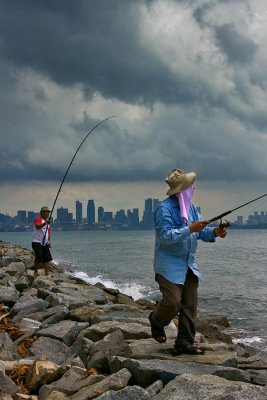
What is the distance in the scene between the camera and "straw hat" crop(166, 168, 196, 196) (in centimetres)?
547

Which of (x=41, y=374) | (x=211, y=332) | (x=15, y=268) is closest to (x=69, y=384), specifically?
(x=41, y=374)

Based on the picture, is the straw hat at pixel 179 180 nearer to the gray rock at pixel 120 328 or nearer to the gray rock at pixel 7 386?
the gray rock at pixel 120 328

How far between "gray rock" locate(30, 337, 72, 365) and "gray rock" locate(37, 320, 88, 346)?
0.20m

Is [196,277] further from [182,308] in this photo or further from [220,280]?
Result: [220,280]

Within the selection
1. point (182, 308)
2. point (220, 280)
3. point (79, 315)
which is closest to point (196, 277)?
point (182, 308)

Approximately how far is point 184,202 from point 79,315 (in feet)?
11.0

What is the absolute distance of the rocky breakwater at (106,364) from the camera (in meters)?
4.52

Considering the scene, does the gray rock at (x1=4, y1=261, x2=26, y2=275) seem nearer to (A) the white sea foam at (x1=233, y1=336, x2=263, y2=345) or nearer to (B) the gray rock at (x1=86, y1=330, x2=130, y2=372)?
(A) the white sea foam at (x1=233, y1=336, x2=263, y2=345)

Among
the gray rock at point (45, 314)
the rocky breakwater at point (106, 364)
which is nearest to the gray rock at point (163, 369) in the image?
the rocky breakwater at point (106, 364)

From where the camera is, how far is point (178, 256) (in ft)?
18.0

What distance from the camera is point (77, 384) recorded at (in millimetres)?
5098

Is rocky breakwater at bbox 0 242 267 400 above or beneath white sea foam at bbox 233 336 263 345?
above

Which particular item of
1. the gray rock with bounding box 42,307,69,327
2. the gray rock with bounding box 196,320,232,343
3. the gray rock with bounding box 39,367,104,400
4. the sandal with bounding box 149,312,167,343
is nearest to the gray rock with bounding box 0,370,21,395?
the gray rock with bounding box 39,367,104,400

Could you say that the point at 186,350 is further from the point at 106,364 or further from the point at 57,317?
the point at 57,317
